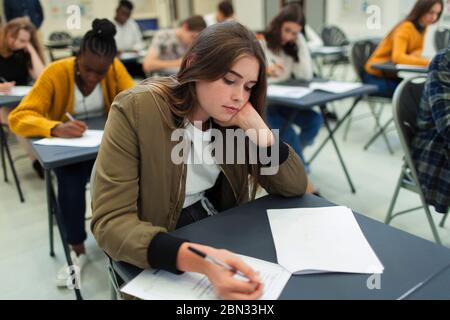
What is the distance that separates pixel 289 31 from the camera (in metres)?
2.77

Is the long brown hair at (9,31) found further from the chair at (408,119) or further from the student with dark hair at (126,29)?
the chair at (408,119)

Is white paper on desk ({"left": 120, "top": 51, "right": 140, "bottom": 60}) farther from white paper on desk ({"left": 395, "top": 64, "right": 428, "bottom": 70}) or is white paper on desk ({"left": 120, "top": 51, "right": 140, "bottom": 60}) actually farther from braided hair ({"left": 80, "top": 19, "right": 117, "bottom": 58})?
white paper on desk ({"left": 395, "top": 64, "right": 428, "bottom": 70})

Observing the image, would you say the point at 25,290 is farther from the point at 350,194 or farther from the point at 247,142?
the point at 350,194

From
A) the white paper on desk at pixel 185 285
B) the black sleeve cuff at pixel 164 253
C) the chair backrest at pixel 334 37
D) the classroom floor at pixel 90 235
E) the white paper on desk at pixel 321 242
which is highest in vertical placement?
the chair backrest at pixel 334 37

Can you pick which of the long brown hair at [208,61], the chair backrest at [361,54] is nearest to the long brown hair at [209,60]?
the long brown hair at [208,61]

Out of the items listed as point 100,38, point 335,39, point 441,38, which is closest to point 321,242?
point 100,38

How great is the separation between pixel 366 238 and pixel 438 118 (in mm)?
884

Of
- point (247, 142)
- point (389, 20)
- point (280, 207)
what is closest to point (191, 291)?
point (280, 207)

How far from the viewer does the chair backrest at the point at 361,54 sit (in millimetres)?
3562

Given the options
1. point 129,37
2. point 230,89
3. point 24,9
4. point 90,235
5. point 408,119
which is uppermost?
point 24,9

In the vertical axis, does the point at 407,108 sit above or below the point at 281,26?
below

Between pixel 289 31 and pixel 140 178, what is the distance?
2.06 m

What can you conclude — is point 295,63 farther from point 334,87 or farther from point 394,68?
point 394,68

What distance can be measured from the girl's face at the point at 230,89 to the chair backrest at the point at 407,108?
2.96 feet
